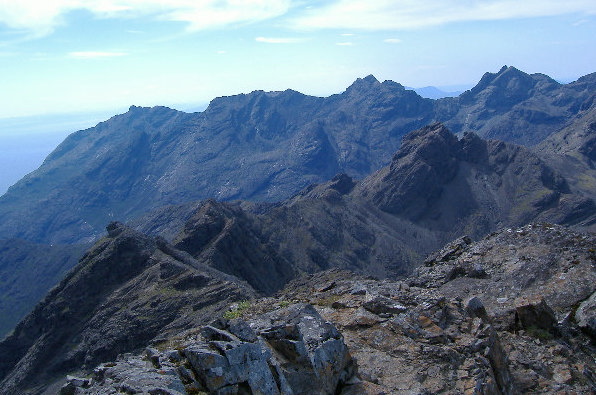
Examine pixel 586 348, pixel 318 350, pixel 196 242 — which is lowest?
pixel 196 242

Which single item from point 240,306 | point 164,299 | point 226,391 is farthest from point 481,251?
point 164,299

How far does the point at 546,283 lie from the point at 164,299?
2503 inches

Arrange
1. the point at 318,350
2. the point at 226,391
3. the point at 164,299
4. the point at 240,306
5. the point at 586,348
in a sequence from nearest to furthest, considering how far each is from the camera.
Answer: the point at 226,391 < the point at 318,350 < the point at 586,348 < the point at 240,306 < the point at 164,299

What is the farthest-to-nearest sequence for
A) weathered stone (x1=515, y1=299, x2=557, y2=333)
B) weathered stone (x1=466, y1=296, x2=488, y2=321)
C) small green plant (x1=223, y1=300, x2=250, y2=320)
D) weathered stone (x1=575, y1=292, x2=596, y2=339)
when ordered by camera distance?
weathered stone (x1=575, y1=292, x2=596, y2=339)
weathered stone (x1=515, y1=299, x2=557, y2=333)
small green plant (x1=223, y1=300, x2=250, y2=320)
weathered stone (x1=466, y1=296, x2=488, y2=321)

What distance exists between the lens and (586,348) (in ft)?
81.4

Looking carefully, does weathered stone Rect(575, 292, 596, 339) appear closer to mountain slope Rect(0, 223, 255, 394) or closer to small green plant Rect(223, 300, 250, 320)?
small green plant Rect(223, 300, 250, 320)

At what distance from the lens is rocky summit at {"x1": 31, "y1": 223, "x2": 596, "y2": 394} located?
51.2 ft

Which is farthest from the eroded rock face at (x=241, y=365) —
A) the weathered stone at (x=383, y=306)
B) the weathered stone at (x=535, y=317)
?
the weathered stone at (x=535, y=317)

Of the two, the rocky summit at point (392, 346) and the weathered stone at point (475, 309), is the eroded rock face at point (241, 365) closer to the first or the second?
the rocky summit at point (392, 346)

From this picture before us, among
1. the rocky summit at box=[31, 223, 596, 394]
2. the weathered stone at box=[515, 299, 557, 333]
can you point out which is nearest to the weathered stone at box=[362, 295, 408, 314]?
the rocky summit at box=[31, 223, 596, 394]

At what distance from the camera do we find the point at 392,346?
20469 mm

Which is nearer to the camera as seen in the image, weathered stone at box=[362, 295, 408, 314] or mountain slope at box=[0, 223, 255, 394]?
weathered stone at box=[362, 295, 408, 314]

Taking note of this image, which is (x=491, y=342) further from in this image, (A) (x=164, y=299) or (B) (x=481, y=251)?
(A) (x=164, y=299)

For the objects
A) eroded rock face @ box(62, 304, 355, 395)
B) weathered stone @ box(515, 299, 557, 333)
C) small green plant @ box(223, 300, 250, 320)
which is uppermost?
eroded rock face @ box(62, 304, 355, 395)
